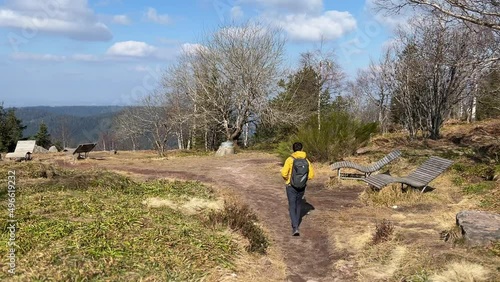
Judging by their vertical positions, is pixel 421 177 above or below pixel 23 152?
above

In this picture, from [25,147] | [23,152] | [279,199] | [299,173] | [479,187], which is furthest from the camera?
[25,147]

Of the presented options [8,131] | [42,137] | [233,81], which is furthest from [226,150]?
[42,137]

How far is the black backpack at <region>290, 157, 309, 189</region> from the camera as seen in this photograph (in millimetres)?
6582

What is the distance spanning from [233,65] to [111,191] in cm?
1597

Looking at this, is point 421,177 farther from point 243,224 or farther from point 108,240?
point 108,240

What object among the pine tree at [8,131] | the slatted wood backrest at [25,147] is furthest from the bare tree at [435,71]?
the pine tree at [8,131]

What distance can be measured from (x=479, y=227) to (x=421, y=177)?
3589 mm

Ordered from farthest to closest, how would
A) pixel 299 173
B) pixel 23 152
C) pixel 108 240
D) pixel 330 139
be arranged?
pixel 23 152 → pixel 330 139 → pixel 299 173 → pixel 108 240

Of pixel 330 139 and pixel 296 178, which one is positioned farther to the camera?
pixel 330 139

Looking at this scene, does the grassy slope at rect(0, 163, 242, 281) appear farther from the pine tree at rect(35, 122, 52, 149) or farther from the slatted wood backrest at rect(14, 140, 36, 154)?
the pine tree at rect(35, 122, 52, 149)

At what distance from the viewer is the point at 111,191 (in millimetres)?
8227

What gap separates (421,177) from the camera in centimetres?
891

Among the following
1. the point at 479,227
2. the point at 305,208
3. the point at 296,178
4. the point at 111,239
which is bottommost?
the point at 305,208

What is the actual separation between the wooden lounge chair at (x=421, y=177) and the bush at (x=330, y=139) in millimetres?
3854
